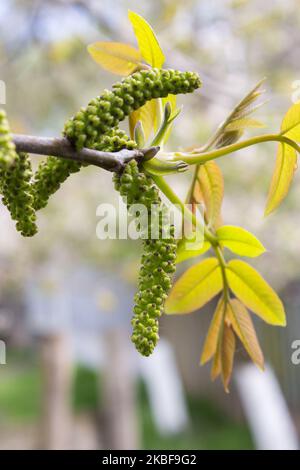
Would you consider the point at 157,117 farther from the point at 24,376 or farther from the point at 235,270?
the point at 24,376

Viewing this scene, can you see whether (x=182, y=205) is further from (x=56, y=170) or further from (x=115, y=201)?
(x=115, y=201)

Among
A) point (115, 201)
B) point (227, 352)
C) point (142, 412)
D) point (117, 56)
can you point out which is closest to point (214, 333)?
point (227, 352)

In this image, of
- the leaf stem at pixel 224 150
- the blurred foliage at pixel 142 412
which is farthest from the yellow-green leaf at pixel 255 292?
the blurred foliage at pixel 142 412

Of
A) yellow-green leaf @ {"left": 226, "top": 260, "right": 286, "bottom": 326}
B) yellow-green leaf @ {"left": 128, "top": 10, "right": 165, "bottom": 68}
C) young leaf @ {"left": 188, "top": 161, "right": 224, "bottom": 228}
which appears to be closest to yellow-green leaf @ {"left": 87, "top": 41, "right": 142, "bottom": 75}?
yellow-green leaf @ {"left": 128, "top": 10, "right": 165, "bottom": 68}

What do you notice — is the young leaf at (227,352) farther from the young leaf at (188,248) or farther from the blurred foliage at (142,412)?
Answer: the blurred foliage at (142,412)

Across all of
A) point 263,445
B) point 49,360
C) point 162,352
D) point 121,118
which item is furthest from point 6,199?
point 162,352

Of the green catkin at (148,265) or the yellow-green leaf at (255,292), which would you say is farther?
the yellow-green leaf at (255,292)
